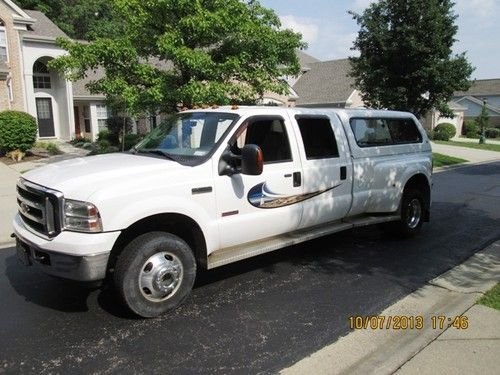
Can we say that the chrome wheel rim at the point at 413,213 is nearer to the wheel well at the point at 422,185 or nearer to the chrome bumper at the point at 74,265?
the wheel well at the point at 422,185

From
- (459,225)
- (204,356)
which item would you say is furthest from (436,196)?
(204,356)

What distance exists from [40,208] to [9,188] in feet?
29.0

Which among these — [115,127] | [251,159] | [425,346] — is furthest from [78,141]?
[425,346]

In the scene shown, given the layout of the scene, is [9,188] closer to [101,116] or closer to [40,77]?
[40,77]

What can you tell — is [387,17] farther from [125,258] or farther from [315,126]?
[125,258]

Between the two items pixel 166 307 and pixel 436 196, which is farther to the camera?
pixel 436 196

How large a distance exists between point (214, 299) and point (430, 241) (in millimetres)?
3838

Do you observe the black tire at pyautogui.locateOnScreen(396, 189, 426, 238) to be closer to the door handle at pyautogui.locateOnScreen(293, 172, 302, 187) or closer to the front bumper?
the door handle at pyautogui.locateOnScreen(293, 172, 302, 187)

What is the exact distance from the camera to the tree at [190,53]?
11.9 m

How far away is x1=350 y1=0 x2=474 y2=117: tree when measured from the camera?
736 inches

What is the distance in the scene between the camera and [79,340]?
406 cm

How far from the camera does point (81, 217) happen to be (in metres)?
3.96

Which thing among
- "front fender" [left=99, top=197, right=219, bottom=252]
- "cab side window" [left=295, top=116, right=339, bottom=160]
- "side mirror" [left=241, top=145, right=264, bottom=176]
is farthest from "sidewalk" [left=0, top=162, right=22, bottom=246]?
"cab side window" [left=295, top=116, right=339, bottom=160]

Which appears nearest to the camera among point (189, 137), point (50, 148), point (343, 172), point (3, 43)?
point (189, 137)
